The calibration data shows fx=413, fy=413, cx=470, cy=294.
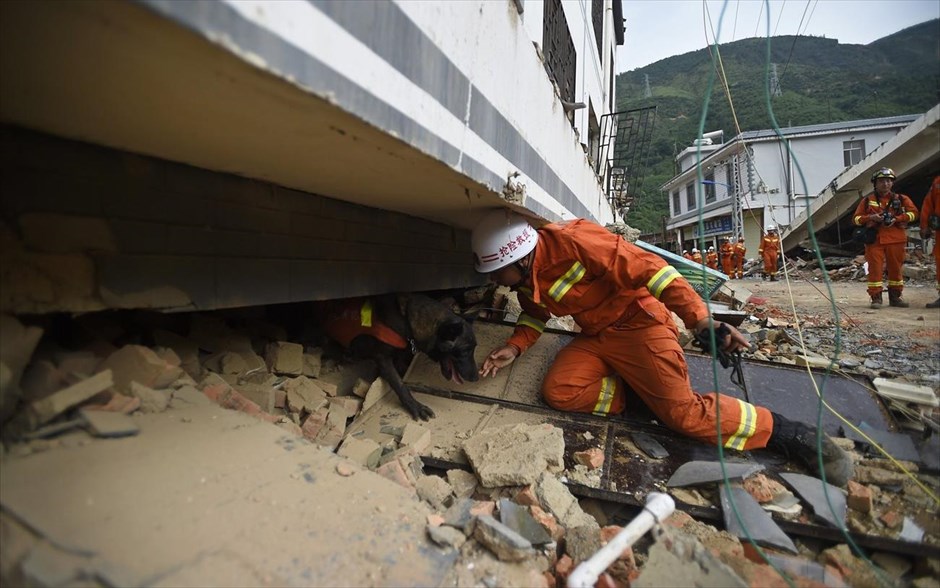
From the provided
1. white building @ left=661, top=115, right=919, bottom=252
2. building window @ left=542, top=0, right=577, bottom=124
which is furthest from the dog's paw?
building window @ left=542, top=0, right=577, bottom=124

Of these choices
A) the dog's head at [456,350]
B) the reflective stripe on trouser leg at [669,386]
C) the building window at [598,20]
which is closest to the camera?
the reflective stripe on trouser leg at [669,386]

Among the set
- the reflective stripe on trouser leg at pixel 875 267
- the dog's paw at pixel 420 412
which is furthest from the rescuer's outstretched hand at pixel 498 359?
the reflective stripe on trouser leg at pixel 875 267

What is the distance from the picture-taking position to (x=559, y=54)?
490 centimetres

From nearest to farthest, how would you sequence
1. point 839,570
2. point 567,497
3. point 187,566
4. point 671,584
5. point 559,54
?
point 187,566
point 671,584
point 839,570
point 567,497
point 559,54

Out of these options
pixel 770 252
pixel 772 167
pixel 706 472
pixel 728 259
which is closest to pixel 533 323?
pixel 706 472

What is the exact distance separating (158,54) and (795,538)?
9.44ft

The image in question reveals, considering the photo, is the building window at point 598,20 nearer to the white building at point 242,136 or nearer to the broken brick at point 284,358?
the white building at point 242,136

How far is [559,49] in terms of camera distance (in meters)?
4.88

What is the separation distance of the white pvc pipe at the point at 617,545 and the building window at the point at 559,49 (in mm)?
3659

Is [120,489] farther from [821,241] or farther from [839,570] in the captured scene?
[821,241]

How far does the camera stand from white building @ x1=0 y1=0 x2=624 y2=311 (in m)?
0.82

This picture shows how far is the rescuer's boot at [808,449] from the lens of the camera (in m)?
2.14

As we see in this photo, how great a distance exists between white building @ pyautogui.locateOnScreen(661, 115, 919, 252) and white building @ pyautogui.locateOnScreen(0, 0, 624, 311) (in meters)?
1.10

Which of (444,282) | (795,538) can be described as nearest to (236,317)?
(444,282)
